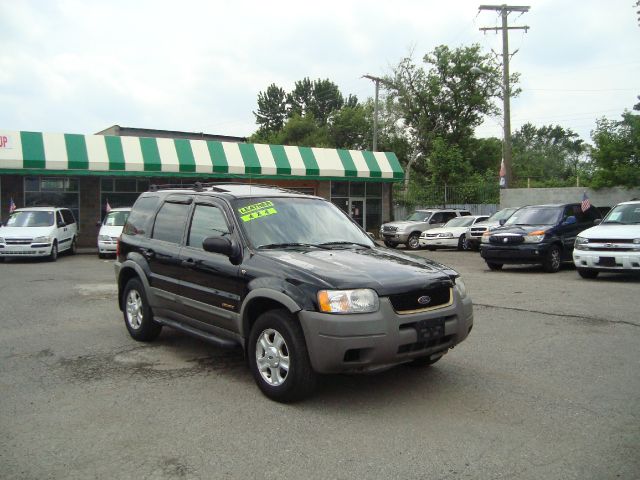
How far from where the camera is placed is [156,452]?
3.77 m

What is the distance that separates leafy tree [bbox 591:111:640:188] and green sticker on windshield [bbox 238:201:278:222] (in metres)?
20.6

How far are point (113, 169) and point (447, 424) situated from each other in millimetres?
21724

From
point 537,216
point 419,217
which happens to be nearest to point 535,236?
point 537,216

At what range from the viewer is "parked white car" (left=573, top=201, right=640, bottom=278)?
37.4ft

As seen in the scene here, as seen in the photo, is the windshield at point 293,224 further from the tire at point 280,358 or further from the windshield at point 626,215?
the windshield at point 626,215

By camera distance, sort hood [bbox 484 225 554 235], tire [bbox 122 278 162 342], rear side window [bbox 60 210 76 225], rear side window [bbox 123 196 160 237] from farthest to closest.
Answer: rear side window [bbox 60 210 76 225] < hood [bbox 484 225 554 235] < rear side window [bbox 123 196 160 237] < tire [bbox 122 278 162 342]

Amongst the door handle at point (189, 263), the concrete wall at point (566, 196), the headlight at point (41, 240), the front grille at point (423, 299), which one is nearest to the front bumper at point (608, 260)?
the front grille at point (423, 299)

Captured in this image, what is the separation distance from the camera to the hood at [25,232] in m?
17.3

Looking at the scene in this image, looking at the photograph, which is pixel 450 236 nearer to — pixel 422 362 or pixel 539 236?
pixel 539 236

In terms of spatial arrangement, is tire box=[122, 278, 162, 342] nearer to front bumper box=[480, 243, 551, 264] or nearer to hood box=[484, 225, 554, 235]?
front bumper box=[480, 243, 551, 264]

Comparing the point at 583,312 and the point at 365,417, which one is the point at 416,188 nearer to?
the point at 583,312

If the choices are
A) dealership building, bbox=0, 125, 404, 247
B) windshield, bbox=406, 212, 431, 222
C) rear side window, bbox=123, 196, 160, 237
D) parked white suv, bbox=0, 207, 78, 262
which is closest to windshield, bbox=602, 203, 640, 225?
rear side window, bbox=123, 196, 160, 237

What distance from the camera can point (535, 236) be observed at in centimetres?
1398

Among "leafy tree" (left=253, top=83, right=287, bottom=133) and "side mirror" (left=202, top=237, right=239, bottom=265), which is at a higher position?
"leafy tree" (left=253, top=83, right=287, bottom=133)
